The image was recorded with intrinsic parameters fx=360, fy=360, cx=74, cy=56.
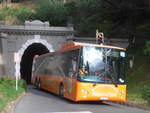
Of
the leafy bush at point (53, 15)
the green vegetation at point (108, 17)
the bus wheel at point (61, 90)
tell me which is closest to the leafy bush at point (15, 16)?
the leafy bush at point (53, 15)

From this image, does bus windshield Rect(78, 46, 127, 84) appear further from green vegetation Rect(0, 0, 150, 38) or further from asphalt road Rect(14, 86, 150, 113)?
green vegetation Rect(0, 0, 150, 38)

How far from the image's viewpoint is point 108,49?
18266mm

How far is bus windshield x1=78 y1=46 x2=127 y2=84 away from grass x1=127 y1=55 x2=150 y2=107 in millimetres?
2250

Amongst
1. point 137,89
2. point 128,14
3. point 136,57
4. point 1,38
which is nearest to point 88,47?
point 137,89

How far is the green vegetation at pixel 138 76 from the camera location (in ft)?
70.0

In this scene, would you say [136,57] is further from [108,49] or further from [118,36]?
[108,49]

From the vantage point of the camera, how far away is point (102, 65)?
58.6 ft

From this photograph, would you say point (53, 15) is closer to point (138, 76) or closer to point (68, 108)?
point (138, 76)

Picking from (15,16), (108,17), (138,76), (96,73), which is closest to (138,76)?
(138,76)

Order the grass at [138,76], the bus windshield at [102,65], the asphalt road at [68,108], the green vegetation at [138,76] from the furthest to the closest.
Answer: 1. the grass at [138,76]
2. the green vegetation at [138,76]
3. the bus windshield at [102,65]
4. the asphalt road at [68,108]

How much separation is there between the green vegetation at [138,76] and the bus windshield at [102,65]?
5.70 ft

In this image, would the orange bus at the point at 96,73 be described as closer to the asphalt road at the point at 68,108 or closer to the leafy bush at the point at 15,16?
the asphalt road at the point at 68,108

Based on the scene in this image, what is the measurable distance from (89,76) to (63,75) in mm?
3254

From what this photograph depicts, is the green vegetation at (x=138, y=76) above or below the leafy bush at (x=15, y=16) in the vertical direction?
below
